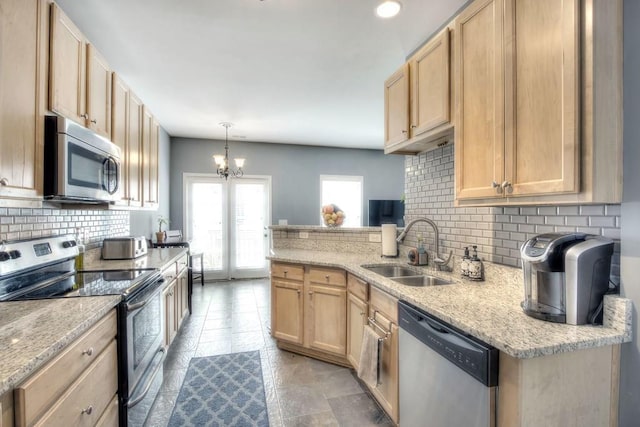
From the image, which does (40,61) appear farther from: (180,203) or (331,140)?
(331,140)

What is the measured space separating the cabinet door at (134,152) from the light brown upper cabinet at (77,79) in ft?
1.40

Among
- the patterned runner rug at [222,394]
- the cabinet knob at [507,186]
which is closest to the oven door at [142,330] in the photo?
the patterned runner rug at [222,394]

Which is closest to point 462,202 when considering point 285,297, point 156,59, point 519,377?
point 519,377

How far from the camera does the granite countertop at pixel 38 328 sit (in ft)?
2.89

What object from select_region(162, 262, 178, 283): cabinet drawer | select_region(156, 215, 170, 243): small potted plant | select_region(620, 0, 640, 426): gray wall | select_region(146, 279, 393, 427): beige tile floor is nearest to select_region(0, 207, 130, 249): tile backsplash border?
select_region(162, 262, 178, 283): cabinet drawer

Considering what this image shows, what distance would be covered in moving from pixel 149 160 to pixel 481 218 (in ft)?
10.3

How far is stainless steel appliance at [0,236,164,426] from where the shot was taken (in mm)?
1582

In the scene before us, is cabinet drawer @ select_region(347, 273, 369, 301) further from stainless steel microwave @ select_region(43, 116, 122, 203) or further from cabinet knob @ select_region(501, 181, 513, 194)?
stainless steel microwave @ select_region(43, 116, 122, 203)

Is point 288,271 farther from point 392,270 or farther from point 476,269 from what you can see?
point 476,269

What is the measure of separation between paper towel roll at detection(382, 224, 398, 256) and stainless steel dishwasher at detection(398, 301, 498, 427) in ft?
3.54

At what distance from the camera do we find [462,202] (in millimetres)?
→ 1709

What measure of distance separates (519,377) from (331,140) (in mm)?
5162

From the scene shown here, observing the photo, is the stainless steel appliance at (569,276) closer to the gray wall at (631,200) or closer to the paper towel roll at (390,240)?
the gray wall at (631,200)

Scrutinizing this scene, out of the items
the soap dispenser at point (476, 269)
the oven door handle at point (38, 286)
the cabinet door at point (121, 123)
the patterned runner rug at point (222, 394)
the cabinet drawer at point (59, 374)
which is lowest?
the patterned runner rug at point (222, 394)
